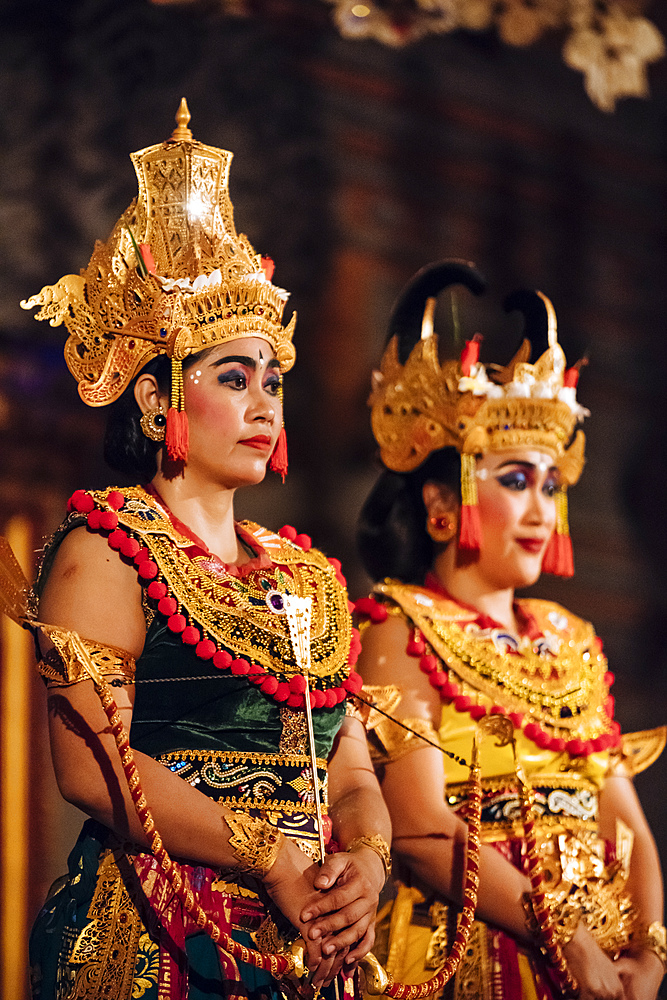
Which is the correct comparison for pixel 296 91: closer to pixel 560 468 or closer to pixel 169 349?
pixel 560 468

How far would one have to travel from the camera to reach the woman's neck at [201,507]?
2.50 m

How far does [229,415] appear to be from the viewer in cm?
246

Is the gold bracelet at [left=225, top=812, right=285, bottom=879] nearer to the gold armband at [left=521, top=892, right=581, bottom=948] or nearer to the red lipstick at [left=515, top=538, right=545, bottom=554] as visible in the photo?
the gold armband at [left=521, top=892, right=581, bottom=948]

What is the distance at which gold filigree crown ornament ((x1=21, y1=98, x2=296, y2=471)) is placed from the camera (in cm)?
246

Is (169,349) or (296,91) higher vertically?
(296,91)

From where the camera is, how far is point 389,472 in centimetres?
326

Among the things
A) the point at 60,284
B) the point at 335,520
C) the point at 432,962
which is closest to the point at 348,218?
the point at 335,520

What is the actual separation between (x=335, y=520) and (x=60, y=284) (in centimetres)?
235

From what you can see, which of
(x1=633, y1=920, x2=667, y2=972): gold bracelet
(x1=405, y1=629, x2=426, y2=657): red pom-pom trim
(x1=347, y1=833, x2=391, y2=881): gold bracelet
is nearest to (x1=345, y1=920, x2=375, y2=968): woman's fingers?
(x1=347, y1=833, x2=391, y2=881): gold bracelet

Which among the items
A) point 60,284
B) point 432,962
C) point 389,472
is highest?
point 60,284

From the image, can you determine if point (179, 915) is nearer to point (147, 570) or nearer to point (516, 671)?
point (147, 570)

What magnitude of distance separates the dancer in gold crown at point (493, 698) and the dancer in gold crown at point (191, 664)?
1.14ft

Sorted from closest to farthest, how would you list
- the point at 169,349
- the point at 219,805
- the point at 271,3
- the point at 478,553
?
the point at 219,805 → the point at 169,349 → the point at 478,553 → the point at 271,3

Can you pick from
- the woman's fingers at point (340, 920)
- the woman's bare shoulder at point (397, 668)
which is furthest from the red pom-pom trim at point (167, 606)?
the woman's bare shoulder at point (397, 668)
